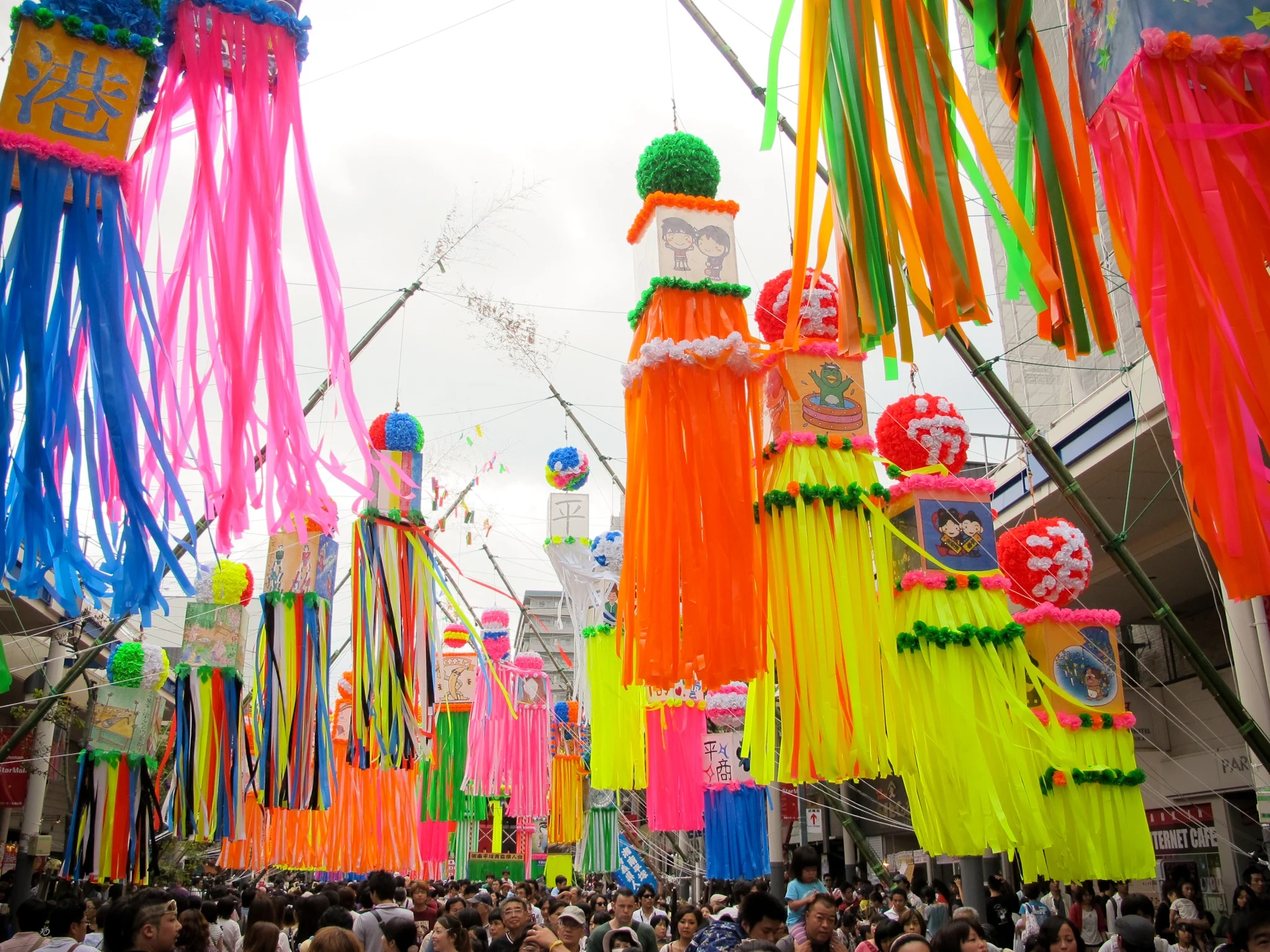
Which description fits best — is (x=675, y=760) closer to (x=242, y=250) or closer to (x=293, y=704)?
(x=293, y=704)

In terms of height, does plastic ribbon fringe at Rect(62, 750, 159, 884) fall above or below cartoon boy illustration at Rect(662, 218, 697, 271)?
below

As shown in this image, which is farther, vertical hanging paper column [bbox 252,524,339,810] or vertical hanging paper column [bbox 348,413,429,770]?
vertical hanging paper column [bbox 252,524,339,810]

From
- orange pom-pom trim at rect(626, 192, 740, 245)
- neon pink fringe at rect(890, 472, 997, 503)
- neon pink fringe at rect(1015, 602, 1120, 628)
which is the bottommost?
neon pink fringe at rect(1015, 602, 1120, 628)

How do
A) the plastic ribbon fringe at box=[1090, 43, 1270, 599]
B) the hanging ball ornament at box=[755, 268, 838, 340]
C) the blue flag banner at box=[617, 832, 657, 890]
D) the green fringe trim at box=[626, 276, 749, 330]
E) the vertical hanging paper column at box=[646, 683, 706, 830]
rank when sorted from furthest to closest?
the blue flag banner at box=[617, 832, 657, 890]
the vertical hanging paper column at box=[646, 683, 706, 830]
the hanging ball ornament at box=[755, 268, 838, 340]
the green fringe trim at box=[626, 276, 749, 330]
the plastic ribbon fringe at box=[1090, 43, 1270, 599]

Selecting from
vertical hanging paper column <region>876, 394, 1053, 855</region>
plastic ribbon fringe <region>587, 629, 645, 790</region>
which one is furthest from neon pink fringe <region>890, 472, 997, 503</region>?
plastic ribbon fringe <region>587, 629, 645, 790</region>

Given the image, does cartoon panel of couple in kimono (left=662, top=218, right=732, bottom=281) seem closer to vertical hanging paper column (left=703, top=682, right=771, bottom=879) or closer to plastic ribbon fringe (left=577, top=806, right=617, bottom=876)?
vertical hanging paper column (left=703, top=682, right=771, bottom=879)

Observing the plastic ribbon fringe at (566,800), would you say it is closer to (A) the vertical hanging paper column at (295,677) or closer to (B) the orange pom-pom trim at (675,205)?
(A) the vertical hanging paper column at (295,677)

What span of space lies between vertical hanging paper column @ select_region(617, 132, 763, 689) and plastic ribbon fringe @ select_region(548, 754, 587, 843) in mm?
11922

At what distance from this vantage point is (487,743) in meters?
11.7

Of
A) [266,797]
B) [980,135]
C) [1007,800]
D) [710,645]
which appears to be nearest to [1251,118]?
[980,135]

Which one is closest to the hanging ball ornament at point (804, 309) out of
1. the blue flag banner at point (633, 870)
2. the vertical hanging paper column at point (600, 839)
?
the blue flag banner at point (633, 870)

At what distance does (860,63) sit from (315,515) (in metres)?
1.66

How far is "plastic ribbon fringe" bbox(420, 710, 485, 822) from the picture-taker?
10984 mm

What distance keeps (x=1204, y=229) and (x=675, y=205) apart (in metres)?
2.43
